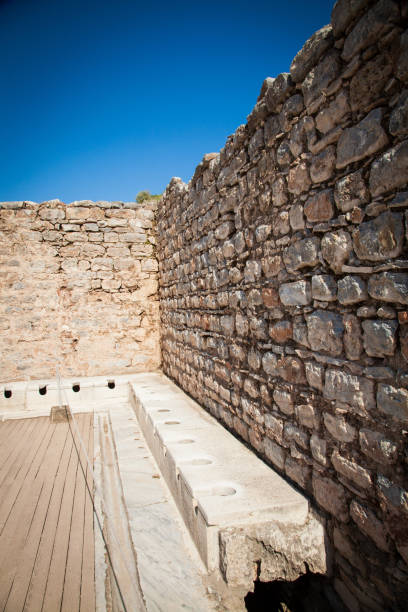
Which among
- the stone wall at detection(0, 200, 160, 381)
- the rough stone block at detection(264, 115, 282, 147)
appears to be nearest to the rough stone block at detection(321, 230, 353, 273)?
the rough stone block at detection(264, 115, 282, 147)

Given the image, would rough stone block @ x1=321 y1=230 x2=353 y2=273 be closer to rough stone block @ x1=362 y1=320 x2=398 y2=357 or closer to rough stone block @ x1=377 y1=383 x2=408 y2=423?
rough stone block @ x1=362 y1=320 x2=398 y2=357

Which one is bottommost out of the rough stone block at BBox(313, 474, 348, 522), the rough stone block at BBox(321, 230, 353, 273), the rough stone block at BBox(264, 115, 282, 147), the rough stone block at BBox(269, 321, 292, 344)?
the rough stone block at BBox(313, 474, 348, 522)

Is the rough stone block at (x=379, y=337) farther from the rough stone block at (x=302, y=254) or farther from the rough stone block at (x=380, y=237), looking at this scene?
the rough stone block at (x=302, y=254)

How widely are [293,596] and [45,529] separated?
181 centimetres

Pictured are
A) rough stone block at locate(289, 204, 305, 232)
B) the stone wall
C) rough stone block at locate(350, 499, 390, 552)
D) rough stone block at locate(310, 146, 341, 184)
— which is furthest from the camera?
the stone wall

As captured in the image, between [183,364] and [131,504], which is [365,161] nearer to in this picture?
[131,504]

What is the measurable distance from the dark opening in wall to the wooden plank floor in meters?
0.97

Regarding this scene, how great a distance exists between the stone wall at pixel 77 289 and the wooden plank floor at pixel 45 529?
208 cm

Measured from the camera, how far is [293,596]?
2311 mm

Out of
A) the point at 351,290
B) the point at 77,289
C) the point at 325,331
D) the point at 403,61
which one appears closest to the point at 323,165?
the point at 403,61

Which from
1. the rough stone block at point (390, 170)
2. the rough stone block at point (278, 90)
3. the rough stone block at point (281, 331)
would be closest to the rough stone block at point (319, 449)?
the rough stone block at point (281, 331)

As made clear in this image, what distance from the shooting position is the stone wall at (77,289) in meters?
6.30

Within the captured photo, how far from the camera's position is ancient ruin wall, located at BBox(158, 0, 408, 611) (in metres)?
1.59

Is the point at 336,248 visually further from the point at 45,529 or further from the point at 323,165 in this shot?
the point at 45,529
